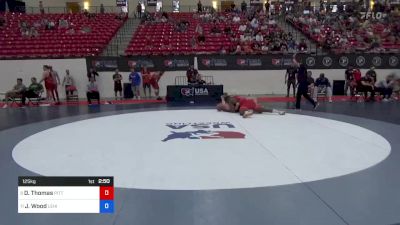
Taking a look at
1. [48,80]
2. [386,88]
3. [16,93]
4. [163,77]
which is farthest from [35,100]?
[386,88]

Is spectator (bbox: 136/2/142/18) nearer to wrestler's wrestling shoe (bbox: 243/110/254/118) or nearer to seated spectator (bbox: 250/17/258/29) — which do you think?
seated spectator (bbox: 250/17/258/29)

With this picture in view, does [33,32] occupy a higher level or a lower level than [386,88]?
higher

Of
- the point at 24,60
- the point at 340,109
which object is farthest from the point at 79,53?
the point at 340,109

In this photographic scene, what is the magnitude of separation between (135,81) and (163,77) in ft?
4.59

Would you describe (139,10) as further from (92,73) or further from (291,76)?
(291,76)

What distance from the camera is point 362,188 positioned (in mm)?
3914

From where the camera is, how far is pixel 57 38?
18484mm

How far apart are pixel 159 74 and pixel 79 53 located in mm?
4371

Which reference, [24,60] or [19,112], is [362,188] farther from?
[24,60]

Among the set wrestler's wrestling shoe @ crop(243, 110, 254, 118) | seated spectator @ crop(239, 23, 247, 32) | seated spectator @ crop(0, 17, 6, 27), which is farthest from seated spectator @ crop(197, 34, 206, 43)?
seated spectator @ crop(0, 17, 6, 27)

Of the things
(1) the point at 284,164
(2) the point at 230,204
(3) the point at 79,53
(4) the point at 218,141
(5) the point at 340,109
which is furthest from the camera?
(3) the point at 79,53
